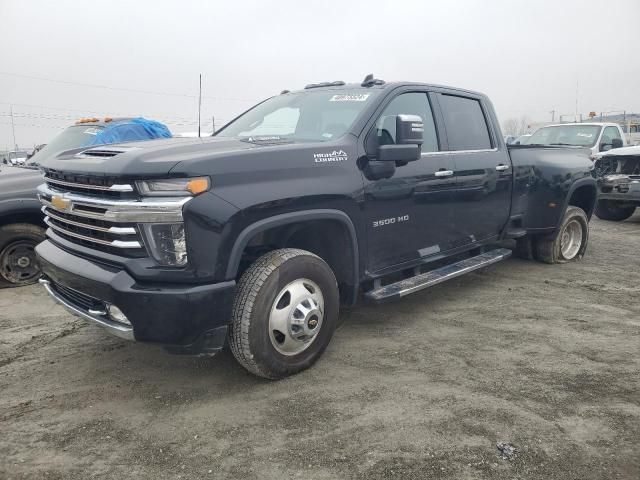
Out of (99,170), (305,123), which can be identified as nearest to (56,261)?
Answer: (99,170)

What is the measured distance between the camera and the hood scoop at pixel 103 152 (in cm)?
313

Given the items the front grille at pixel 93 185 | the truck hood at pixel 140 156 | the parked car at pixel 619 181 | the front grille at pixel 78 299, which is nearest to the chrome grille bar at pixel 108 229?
the front grille at pixel 93 185

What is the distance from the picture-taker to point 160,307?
8.92 ft

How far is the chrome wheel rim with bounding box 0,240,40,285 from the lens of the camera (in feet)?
17.2

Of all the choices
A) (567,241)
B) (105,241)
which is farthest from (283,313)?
(567,241)

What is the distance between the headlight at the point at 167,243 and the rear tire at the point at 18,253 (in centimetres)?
304

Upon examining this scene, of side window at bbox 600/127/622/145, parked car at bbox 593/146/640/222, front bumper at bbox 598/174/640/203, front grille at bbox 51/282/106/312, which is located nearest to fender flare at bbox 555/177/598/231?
parked car at bbox 593/146/640/222

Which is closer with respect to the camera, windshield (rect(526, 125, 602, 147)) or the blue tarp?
the blue tarp

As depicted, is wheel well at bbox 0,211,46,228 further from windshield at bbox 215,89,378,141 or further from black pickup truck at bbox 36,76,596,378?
windshield at bbox 215,89,378,141

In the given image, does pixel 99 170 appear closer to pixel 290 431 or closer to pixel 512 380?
pixel 290 431

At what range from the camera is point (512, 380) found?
3266 millimetres

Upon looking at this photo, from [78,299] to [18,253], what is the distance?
8.78 feet

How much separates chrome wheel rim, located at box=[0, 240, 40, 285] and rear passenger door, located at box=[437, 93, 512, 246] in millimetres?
4171

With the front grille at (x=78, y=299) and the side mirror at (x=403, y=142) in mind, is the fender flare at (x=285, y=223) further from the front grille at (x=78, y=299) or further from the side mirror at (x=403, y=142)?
the front grille at (x=78, y=299)
